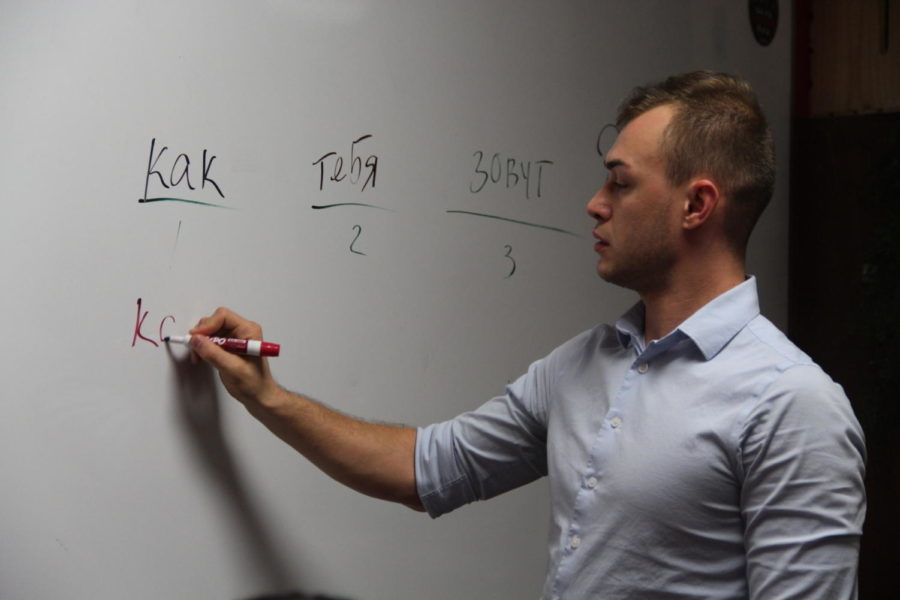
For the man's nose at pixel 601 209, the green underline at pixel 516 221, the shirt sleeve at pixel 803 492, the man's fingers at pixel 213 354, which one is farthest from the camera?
the green underline at pixel 516 221

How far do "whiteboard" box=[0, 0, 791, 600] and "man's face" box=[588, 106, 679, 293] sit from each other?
10.6 inches

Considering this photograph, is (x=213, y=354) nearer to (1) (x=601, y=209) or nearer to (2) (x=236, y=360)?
(2) (x=236, y=360)

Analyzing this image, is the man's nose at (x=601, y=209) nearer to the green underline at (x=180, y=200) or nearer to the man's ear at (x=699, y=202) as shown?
the man's ear at (x=699, y=202)

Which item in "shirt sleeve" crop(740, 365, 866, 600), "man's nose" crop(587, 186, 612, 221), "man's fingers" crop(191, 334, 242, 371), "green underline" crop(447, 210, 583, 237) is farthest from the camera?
"green underline" crop(447, 210, 583, 237)

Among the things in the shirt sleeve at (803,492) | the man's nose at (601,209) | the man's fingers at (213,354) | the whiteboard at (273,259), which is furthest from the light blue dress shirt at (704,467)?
the man's fingers at (213,354)

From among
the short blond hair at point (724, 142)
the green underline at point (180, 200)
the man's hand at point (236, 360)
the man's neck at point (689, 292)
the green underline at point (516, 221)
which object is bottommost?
the man's hand at point (236, 360)

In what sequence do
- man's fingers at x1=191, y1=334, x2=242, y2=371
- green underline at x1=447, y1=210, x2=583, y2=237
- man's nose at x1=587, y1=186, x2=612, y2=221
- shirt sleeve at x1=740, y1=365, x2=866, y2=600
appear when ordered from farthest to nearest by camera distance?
green underline at x1=447, y1=210, x2=583, y2=237 → man's nose at x1=587, y1=186, x2=612, y2=221 → man's fingers at x1=191, y1=334, x2=242, y2=371 → shirt sleeve at x1=740, y1=365, x2=866, y2=600

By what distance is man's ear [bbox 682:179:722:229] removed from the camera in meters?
1.07

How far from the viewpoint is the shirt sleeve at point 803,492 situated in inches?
35.6

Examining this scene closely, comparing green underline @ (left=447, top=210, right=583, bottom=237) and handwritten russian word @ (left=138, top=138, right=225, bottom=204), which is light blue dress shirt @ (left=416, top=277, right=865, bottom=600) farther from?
handwritten russian word @ (left=138, top=138, right=225, bottom=204)

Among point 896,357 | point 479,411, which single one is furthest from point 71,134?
point 896,357

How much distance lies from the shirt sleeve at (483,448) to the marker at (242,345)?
263 millimetres

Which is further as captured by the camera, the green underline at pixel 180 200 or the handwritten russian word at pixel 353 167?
the handwritten russian word at pixel 353 167

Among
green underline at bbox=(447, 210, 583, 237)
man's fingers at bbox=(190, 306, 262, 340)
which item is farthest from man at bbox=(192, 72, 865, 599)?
green underline at bbox=(447, 210, 583, 237)
